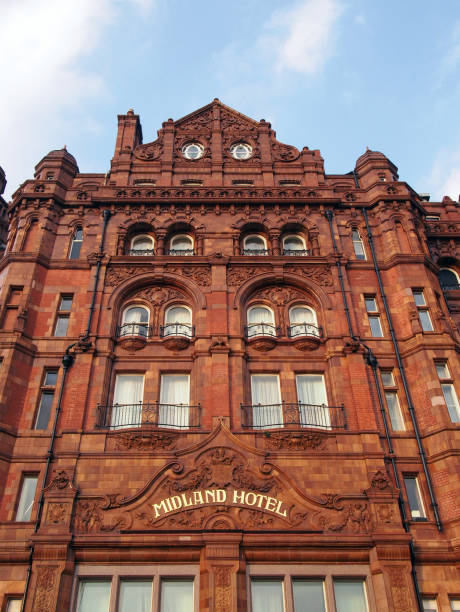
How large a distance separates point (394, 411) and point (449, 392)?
252 cm

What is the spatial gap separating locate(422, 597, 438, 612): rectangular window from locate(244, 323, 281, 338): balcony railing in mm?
12414

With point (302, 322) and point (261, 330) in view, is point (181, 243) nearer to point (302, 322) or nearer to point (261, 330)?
point (261, 330)

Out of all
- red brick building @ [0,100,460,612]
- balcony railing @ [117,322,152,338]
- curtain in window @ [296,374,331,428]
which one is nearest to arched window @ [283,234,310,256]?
red brick building @ [0,100,460,612]

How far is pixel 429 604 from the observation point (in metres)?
19.9

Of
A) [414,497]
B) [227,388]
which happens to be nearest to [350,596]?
[414,497]

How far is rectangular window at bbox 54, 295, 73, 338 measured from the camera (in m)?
27.7

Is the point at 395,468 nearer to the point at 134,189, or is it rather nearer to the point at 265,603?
the point at 265,603

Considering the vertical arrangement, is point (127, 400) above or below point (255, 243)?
below

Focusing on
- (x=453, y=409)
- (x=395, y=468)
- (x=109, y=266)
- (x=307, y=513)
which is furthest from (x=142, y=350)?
(x=453, y=409)

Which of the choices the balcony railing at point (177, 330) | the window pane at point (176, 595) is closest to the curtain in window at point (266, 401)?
the balcony railing at point (177, 330)

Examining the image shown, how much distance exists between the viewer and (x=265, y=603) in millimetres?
19656

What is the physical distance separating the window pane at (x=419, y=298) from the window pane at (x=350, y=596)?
13.6m

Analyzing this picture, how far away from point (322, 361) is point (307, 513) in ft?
24.6

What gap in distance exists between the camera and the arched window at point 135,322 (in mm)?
→ 27672
